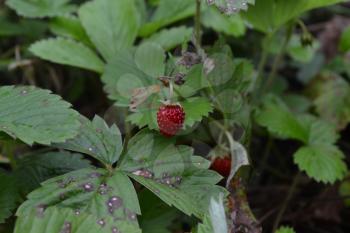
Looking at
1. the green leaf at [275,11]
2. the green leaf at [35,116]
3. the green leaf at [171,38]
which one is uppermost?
the green leaf at [275,11]

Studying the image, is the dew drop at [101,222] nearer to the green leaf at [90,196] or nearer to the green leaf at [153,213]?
the green leaf at [90,196]

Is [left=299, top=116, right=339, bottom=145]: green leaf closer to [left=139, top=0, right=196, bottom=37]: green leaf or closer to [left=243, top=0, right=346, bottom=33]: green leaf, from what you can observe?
[left=243, top=0, right=346, bottom=33]: green leaf

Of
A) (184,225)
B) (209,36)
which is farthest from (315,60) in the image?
(184,225)

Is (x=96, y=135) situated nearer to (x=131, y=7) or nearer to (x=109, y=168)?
(x=109, y=168)

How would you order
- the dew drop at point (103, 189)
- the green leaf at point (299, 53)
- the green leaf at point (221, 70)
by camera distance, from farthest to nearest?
the green leaf at point (299, 53)
the green leaf at point (221, 70)
the dew drop at point (103, 189)

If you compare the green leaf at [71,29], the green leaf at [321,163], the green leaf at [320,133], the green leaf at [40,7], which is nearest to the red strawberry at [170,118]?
the green leaf at [321,163]

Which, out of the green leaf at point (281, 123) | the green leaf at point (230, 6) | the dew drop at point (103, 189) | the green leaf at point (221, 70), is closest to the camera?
the dew drop at point (103, 189)

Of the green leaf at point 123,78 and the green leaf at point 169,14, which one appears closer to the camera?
the green leaf at point 123,78
